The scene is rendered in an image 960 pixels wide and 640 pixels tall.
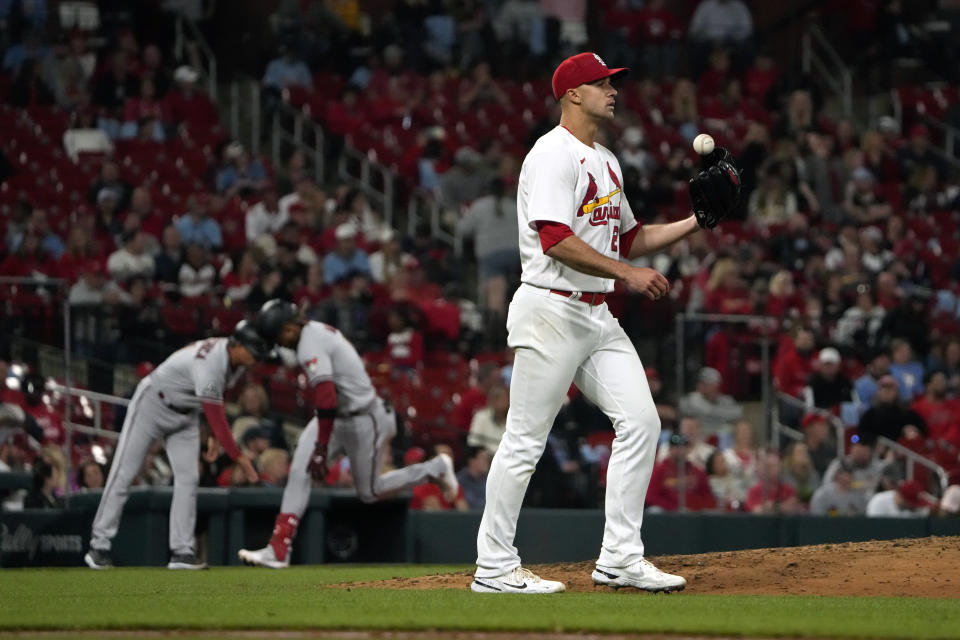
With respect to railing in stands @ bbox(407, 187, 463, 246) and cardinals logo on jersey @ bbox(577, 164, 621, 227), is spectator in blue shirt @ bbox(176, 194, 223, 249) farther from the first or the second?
cardinals logo on jersey @ bbox(577, 164, 621, 227)

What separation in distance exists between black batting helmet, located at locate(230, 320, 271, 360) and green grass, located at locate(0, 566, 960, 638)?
2.57m

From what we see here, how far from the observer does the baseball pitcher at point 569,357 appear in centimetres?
671

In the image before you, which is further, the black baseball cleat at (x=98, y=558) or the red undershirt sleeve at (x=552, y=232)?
the black baseball cleat at (x=98, y=558)

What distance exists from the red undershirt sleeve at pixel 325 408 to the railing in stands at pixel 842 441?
3.53 m

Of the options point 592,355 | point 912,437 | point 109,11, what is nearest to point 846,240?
point 912,437

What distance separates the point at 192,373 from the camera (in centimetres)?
1030

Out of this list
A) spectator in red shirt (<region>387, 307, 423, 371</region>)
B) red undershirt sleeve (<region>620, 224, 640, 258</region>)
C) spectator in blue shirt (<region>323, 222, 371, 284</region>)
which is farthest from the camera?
spectator in blue shirt (<region>323, 222, 371, 284</region>)

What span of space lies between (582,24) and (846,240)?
678 cm

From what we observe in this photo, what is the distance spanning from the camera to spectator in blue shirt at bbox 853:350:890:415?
1405 cm

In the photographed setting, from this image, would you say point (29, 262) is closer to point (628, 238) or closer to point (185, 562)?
point (185, 562)

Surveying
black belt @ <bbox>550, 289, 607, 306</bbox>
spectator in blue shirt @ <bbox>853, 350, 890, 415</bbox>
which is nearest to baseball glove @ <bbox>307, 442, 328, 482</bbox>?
A: black belt @ <bbox>550, 289, 607, 306</bbox>

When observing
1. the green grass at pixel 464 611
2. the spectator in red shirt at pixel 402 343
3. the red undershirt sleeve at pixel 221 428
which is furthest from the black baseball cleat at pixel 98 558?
the spectator in red shirt at pixel 402 343

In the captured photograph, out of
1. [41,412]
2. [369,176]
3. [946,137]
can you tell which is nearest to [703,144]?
[41,412]

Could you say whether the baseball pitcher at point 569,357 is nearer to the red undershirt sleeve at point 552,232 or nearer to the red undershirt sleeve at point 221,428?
the red undershirt sleeve at point 552,232
